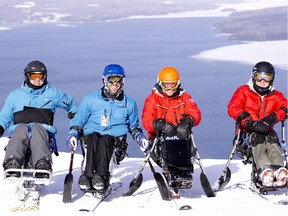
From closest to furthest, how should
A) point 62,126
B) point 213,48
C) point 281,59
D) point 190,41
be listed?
1. point 62,126
2. point 281,59
3. point 213,48
4. point 190,41

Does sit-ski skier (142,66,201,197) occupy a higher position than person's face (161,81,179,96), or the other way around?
person's face (161,81,179,96)

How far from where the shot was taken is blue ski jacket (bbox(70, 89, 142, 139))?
5.71 m

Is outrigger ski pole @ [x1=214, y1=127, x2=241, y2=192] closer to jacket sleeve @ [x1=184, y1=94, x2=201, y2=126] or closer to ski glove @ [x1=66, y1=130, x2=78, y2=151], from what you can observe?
jacket sleeve @ [x1=184, y1=94, x2=201, y2=126]

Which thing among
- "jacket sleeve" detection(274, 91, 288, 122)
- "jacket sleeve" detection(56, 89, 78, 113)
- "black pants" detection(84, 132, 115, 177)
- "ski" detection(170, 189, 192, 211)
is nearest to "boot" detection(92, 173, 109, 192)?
"black pants" detection(84, 132, 115, 177)

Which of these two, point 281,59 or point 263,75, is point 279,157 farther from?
point 281,59

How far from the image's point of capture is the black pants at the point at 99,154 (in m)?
5.28

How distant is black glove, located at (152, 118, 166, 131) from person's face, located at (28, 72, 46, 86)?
1250 millimetres

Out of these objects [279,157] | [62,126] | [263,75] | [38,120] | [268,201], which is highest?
[263,75]

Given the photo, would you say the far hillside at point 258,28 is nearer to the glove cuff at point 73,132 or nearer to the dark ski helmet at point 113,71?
the dark ski helmet at point 113,71

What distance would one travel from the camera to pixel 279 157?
18.1 feet

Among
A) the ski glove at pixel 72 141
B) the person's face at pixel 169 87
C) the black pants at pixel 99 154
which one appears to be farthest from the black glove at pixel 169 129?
the ski glove at pixel 72 141

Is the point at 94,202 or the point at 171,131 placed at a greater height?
the point at 171,131

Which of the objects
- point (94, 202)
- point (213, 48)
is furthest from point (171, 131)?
point (213, 48)

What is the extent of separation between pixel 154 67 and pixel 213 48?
15082 millimetres
